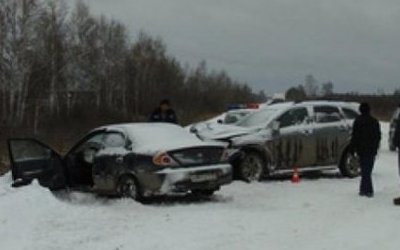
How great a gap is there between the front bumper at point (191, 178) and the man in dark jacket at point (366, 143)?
2459 millimetres

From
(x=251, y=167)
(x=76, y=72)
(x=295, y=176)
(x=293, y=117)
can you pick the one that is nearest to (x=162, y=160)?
(x=251, y=167)

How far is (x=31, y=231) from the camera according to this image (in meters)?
10.9

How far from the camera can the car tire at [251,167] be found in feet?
57.3

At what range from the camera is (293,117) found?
18.7 metres

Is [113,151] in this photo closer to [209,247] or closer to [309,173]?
[209,247]

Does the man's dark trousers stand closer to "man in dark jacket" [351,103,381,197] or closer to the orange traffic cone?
"man in dark jacket" [351,103,381,197]

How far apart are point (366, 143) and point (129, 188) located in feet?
13.9

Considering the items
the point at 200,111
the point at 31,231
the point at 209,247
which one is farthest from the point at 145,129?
the point at 200,111

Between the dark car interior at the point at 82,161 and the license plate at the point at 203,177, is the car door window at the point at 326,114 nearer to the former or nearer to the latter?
the license plate at the point at 203,177

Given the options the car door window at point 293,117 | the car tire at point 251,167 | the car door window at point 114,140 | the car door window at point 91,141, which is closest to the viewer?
the car door window at point 114,140

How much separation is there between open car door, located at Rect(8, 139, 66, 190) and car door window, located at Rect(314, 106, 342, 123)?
6710 millimetres

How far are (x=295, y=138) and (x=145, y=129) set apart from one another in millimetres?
4645

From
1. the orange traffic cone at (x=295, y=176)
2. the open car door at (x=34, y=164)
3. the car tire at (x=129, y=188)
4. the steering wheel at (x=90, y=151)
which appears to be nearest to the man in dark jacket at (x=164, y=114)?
the orange traffic cone at (x=295, y=176)

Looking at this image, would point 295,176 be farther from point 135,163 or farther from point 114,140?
point 135,163
